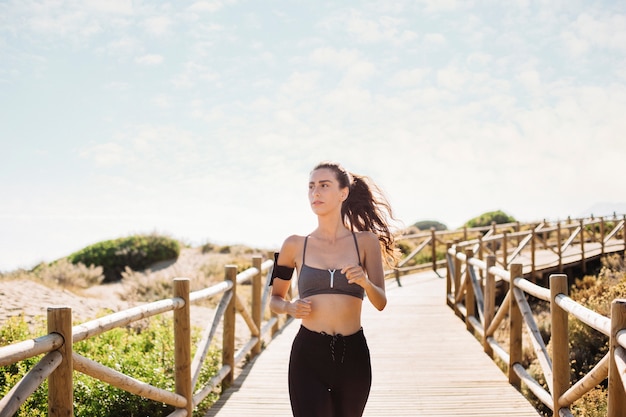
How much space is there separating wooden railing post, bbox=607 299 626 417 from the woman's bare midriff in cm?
156

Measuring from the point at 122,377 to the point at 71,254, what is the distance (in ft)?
68.3

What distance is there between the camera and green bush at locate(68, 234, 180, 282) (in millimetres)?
21828

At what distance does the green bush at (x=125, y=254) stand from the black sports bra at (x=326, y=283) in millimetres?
19248

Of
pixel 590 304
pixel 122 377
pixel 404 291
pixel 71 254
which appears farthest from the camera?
pixel 71 254

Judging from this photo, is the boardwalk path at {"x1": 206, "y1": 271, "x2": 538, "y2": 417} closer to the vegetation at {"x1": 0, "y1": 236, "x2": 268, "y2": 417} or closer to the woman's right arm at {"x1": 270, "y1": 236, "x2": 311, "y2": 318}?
the vegetation at {"x1": 0, "y1": 236, "x2": 268, "y2": 417}

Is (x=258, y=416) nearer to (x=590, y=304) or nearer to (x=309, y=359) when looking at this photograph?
Result: (x=309, y=359)

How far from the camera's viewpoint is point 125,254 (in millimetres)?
22016

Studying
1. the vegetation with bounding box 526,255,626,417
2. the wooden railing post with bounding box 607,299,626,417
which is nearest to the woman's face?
the wooden railing post with bounding box 607,299,626,417

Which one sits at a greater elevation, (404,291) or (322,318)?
(322,318)

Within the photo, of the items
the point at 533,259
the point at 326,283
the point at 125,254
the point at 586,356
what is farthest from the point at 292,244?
the point at 125,254

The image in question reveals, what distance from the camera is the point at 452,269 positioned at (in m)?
11.5

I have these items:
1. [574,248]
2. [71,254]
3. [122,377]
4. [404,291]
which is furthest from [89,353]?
[574,248]

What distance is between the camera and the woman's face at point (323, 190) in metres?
3.12

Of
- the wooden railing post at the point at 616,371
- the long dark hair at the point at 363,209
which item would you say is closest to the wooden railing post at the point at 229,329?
the long dark hair at the point at 363,209
